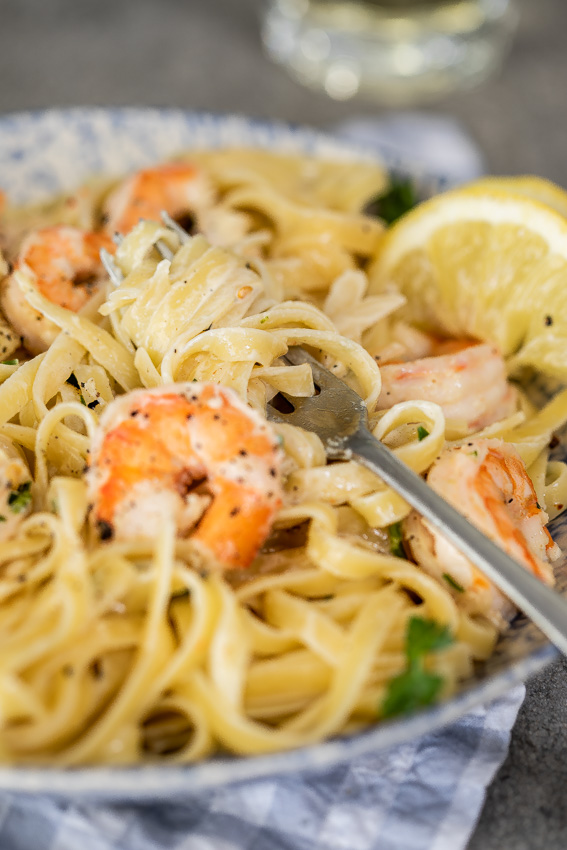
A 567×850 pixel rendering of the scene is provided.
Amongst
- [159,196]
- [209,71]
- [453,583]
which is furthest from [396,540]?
[209,71]

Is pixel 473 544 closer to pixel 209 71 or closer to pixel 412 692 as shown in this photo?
pixel 412 692

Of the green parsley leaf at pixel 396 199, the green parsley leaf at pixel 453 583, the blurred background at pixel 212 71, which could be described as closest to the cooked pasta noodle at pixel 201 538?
the green parsley leaf at pixel 453 583

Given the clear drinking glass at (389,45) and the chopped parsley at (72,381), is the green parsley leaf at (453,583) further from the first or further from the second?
the clear drinking glass at (389,45)

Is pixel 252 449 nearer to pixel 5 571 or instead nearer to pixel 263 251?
pixel 5 571

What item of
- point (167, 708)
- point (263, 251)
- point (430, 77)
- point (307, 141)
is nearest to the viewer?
point (167, 708)

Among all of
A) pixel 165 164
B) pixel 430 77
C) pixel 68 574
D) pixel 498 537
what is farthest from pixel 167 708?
pixel 430 77

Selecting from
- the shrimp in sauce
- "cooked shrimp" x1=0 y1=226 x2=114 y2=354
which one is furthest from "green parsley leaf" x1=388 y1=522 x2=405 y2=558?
the shrimp in sauce
